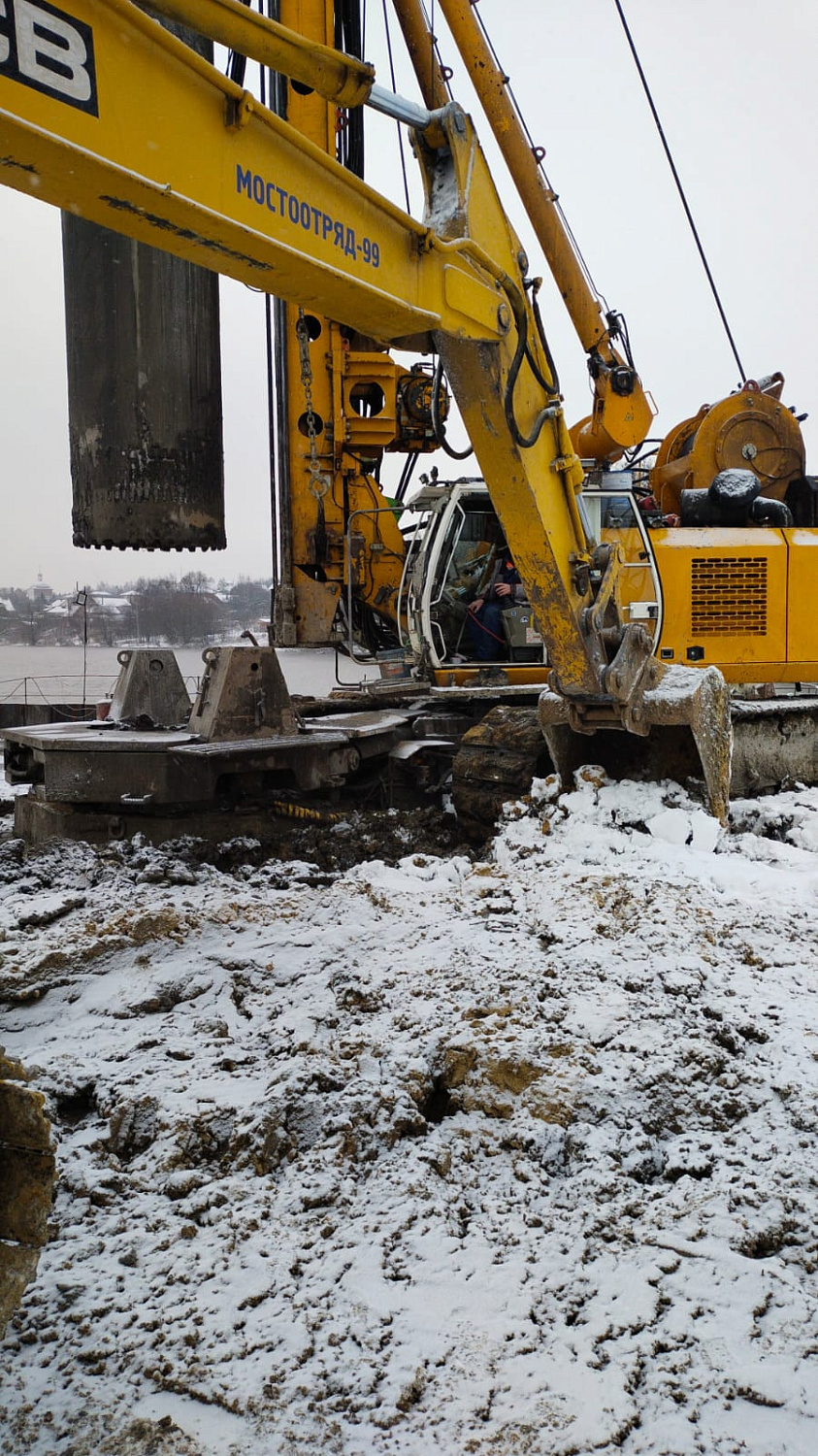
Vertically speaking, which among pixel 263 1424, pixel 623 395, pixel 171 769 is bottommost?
pixel 263 1424

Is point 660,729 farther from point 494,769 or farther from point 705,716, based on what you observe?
point 494,769

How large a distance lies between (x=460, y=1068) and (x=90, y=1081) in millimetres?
1086

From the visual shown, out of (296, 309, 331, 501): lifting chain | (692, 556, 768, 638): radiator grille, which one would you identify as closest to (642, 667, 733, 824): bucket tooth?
(692, 556, 768, 638): radiator grille

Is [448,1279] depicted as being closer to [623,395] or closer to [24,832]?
[24,832]

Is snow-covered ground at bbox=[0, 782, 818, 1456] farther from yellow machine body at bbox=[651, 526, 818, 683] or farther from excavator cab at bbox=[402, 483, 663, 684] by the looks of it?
excavator cab at bbox=[402, 483, 663, 684]

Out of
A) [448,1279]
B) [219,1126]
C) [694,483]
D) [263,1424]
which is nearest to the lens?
[263,1424]

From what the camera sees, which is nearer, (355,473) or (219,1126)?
(219,1126)

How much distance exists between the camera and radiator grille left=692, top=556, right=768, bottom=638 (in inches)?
257

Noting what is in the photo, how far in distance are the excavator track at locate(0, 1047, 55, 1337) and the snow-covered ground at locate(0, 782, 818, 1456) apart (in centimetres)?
44

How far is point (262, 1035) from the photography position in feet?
10.3

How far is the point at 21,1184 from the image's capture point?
1.62 m

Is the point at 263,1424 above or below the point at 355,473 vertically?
below

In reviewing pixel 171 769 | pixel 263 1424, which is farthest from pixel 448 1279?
pixel 171 769

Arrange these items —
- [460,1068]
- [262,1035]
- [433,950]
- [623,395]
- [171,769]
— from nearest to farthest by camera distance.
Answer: [460,1068]
[262,1035]
[433,950]
[171,769]
[623,395]
